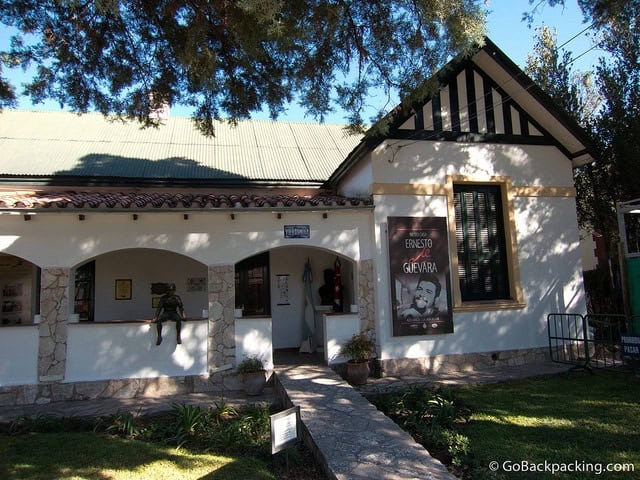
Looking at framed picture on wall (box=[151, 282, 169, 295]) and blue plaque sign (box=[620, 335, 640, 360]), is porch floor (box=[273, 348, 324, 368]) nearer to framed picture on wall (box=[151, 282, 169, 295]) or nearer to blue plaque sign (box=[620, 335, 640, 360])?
framed picture on wall (box=[151, 282, 169, 295])

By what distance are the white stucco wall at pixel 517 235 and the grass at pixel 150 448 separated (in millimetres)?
3828

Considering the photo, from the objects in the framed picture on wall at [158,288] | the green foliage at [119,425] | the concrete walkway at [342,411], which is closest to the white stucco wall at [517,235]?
the concrete walkway at [342,411]

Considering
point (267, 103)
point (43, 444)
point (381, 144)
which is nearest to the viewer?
point (43, 444)

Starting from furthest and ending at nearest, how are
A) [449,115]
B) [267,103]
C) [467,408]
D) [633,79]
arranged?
[633,79] → [449,115] → [267,103] → [467,408]

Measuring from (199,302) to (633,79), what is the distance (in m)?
12.6

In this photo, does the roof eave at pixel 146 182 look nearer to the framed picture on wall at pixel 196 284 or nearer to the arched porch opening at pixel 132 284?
the arched porch opening at pixel 132 284

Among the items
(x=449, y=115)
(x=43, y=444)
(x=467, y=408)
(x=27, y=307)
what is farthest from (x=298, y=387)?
(x=27, y=307)

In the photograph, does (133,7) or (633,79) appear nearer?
(133,7)

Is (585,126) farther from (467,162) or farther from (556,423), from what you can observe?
(556,423)

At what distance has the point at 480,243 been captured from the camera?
989cm

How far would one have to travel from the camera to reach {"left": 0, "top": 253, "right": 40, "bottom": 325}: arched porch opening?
10.5 meters

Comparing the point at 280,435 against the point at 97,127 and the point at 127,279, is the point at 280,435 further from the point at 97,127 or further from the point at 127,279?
the point at 97,127

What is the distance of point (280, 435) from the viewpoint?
427 centimetres

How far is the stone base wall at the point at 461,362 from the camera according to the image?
8.78 m
